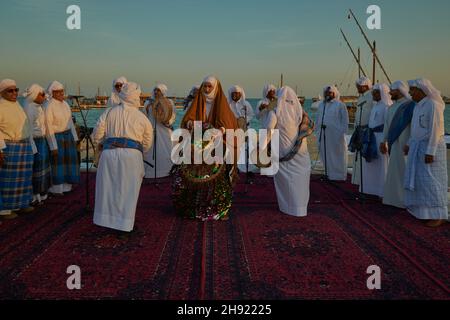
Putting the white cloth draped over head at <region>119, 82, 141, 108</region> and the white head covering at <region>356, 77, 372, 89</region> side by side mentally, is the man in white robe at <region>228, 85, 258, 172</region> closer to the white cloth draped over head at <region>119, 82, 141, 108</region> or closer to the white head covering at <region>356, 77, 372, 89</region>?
the white head covering at <region>356, 77, 372, 89</region>

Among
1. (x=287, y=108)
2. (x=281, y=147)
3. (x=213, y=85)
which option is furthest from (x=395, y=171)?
(x=213, y=85)

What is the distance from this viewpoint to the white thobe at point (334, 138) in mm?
7348

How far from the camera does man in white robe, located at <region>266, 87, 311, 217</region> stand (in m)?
4.93

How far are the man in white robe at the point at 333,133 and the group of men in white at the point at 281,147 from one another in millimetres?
563

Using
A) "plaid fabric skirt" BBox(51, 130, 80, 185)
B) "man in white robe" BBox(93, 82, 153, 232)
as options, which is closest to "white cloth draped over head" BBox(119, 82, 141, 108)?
"man in white robe" BBox(93, 82, 153, 232)

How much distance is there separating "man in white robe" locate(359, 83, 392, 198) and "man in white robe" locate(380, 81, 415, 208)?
37 cm

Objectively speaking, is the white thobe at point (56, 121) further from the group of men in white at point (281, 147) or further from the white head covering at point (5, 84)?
the white head covering at point (5, 84)

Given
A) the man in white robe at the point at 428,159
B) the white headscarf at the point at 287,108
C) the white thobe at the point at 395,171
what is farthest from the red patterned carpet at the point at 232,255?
the white headscarf at the point at 287,108

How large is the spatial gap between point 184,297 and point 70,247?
160 centimetres

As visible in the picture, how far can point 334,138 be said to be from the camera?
746cm

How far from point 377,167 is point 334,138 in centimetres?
147

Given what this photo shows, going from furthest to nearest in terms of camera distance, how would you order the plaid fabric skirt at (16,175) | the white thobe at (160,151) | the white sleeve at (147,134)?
the white thobe at (160,151), the plaid fabric skirt at (16,175), the white sleeve at (147,134)

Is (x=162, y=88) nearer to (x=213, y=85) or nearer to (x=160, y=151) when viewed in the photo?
(x=160, y=151)

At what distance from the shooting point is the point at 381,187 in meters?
6.06
